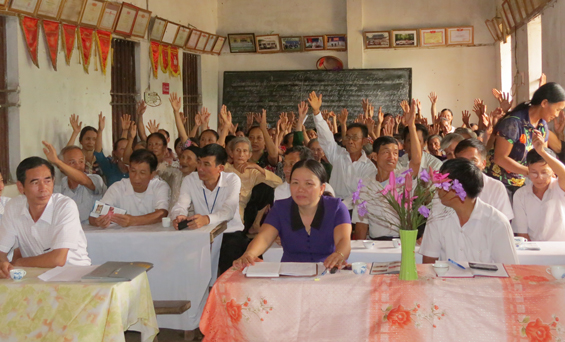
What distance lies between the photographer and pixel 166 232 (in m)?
3.57

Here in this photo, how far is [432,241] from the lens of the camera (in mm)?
2795

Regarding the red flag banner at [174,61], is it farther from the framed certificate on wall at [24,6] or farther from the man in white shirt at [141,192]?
Answer: the man in white shirt at [141,192]

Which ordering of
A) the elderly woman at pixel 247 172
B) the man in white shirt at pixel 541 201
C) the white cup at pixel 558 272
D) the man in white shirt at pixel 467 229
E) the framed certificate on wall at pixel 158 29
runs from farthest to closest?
the framed certificate on wall at pixel 158 29, the elderly woman at pixel 247 172, the man in white shirt at pixel 541 201, the man in white shirt at pixel 467 229, the white cup at pixel 558 272

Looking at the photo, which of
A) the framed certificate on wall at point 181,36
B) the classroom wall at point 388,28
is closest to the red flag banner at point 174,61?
the framed certificate on wall at point 181,36

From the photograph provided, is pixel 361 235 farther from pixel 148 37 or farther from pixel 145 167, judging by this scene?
pixel 148 37

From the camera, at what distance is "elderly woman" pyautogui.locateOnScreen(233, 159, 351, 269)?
9.32ft

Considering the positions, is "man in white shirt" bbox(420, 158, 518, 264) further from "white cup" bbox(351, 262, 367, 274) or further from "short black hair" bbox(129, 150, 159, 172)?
"short black hair" bbox(129, 150, 159, 172)

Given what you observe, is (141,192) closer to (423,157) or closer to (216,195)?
(216,195)

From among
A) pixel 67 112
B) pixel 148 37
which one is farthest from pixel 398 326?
pixel 148 37

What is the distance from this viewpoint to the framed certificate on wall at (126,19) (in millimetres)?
7133

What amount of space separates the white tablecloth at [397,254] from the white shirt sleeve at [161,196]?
110 centimetres

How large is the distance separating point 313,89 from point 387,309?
8.13m

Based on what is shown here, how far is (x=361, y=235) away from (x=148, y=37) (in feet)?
18.0

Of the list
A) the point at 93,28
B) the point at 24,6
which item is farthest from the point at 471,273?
the point at 93,28
